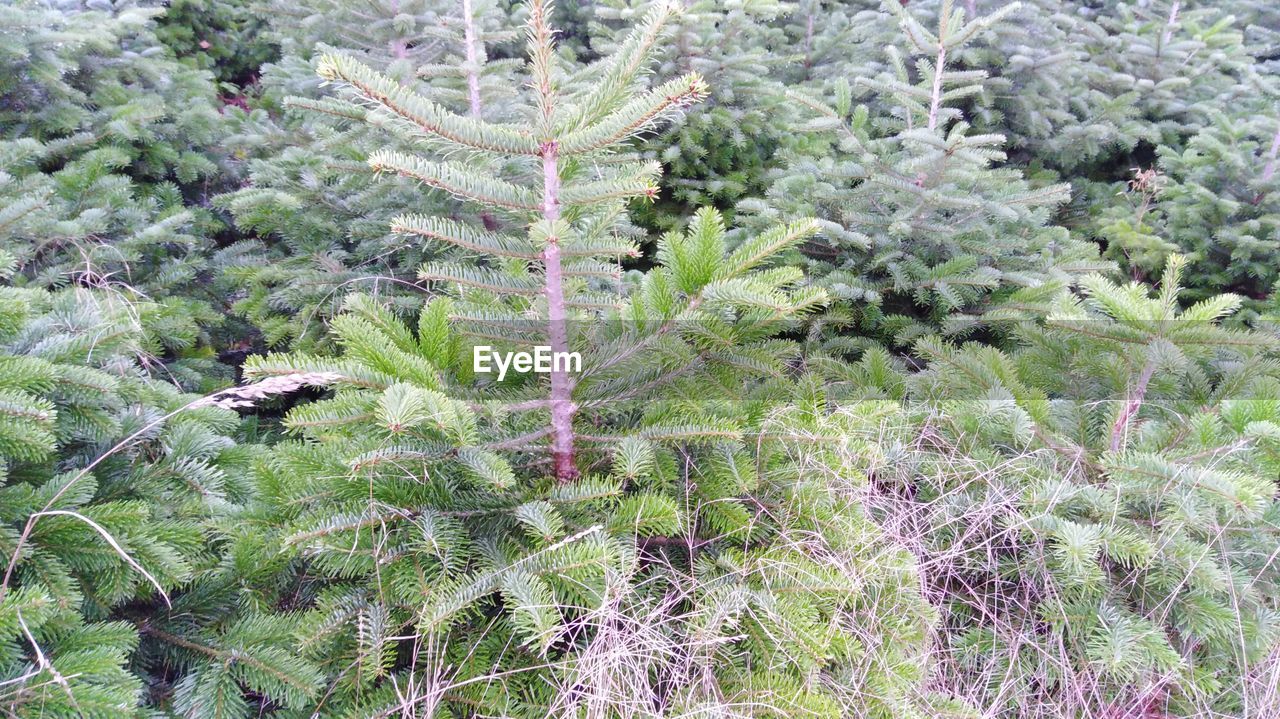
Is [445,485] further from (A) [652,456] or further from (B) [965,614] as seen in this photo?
(B) [965,614]

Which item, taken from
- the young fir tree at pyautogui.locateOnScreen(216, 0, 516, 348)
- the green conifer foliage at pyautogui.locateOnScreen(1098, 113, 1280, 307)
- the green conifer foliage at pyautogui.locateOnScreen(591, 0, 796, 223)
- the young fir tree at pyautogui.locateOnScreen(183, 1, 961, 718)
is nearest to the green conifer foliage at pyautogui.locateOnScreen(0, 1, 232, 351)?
the young fir tree at pyautogui.locateOnScreen(216, 0, 516, 348)

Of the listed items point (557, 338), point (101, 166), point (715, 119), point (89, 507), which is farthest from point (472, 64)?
point (89, 507)

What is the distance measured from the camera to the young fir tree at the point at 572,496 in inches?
51.1

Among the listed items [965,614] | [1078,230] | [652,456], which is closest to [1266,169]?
[1078,230]

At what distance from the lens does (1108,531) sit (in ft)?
5.54

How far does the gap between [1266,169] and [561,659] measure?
529cm

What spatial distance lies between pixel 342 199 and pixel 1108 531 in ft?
11.8

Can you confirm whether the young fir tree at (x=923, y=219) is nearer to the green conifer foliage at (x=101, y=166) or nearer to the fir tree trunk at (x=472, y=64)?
the fir tree trunk at (x=472, y=64)

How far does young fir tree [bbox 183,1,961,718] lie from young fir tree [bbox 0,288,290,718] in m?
0.16

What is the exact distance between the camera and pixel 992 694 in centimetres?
167

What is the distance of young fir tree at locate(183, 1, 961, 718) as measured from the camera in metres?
1.30

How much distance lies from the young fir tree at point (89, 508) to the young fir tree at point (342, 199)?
55.1 inches

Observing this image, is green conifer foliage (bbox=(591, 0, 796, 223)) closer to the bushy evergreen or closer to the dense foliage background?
the dense foliage background

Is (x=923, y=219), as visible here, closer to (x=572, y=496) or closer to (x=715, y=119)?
(x=715, y=119)
